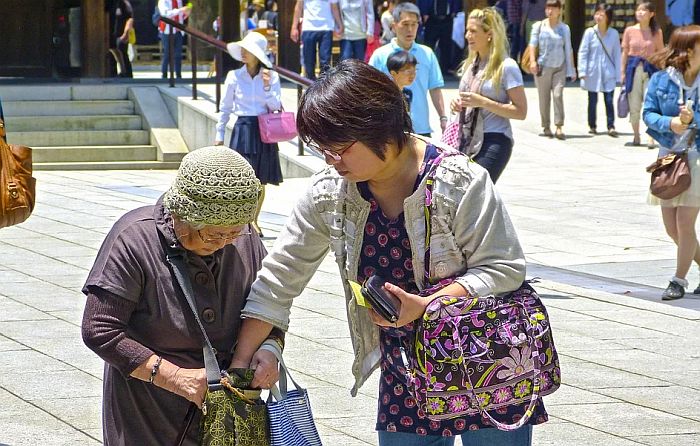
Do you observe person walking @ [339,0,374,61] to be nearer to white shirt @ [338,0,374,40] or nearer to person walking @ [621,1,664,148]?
white shirt @ [338,0,374,40]

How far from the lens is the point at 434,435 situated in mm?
3170

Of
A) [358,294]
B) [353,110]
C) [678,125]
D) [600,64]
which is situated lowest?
[600,64]

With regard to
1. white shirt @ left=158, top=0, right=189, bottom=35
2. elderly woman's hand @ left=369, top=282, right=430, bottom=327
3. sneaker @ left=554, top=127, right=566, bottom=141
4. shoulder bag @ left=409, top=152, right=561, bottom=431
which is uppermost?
elderly woman's hand @ left=369, top=282, right=430, bottom=327

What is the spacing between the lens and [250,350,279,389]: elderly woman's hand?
3117mm

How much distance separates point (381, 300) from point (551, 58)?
49.4 ft

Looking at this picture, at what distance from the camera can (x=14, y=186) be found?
511cm

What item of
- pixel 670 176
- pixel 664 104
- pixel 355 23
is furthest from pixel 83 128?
pixel 670 176

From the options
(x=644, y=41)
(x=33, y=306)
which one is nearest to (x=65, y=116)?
(x=644, y=41)

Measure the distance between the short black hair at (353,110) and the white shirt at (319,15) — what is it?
13.6 metres

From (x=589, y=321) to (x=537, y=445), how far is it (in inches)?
96.0

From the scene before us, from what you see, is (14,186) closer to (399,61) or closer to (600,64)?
(399,61)

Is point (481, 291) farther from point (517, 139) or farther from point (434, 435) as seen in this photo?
point (517, 139)

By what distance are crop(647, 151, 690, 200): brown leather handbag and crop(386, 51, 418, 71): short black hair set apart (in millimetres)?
1678

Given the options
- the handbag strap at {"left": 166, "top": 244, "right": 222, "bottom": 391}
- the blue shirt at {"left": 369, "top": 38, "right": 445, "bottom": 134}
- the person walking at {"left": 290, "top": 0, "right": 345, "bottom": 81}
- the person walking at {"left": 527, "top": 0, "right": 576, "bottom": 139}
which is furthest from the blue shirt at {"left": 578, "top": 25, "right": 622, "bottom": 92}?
the handbag strap at {"left": 166, "top": 244, "right": 222, "bottom": 391}
